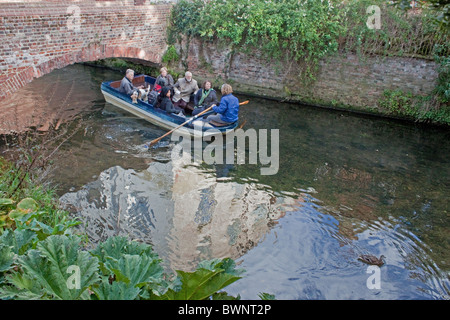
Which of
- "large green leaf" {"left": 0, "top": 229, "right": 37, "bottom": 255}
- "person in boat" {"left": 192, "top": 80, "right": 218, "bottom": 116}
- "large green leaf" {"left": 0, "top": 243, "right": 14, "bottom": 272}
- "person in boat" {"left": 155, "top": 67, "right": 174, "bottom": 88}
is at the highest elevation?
"large green leaf" {"left": 0, "top": 243, "right": 14, "bottom": 272}

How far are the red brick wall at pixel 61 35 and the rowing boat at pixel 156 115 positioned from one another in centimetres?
123

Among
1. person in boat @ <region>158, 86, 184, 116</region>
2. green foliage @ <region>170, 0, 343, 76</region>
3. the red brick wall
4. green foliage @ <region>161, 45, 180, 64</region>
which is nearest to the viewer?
the red brick wall

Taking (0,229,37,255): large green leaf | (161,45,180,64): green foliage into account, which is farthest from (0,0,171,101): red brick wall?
(0,229,37,255): large green leaf

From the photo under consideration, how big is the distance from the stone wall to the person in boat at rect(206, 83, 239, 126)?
4416mm

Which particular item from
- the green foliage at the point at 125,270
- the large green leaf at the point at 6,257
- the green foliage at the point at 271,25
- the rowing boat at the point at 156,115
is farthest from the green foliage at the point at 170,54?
the large green leaf at the point at 6,257

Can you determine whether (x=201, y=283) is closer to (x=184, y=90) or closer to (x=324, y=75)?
(x=184, y=90)

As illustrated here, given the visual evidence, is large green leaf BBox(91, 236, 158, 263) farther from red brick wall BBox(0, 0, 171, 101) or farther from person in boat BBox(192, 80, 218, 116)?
person in boat BBox(192, 80, 218, 116)

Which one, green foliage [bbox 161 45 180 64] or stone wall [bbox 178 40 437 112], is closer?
stone wall [bbox 178 40 437 112]

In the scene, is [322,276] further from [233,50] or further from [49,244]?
[233,50]

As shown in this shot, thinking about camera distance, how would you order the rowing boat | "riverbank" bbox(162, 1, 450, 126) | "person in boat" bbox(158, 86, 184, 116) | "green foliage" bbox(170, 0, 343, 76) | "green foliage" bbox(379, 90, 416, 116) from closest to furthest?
1. the rowing boat
2. "person in boat" bbox(158, 86, 184, 116)
3. "riverbank" bbox(162, 1, 450, 126)
4. "green foliage" bbox(379, 90, 416, 116)
5. "green foliage" bbox(170, 0, 343, 76)

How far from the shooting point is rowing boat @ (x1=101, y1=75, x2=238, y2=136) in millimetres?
10234

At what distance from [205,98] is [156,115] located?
1.54 metres

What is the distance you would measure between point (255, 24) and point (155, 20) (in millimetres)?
3614
